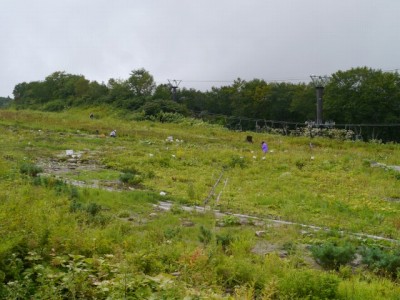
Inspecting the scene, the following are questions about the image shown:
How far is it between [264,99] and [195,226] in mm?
54143

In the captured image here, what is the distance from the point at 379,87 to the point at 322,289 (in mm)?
48309

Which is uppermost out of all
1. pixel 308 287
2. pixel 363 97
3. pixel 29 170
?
pixel 363 97

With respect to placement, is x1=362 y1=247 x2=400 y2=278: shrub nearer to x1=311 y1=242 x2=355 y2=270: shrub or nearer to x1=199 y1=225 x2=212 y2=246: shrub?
x1=311 y1=242 x2=355 y2=270: shrub

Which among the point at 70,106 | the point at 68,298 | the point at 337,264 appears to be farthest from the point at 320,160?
the point at 70,106

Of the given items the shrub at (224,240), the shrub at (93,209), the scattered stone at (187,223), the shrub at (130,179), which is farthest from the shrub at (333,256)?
the shrub at (130,179)

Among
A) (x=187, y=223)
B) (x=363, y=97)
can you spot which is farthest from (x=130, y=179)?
(x=363, y=97)

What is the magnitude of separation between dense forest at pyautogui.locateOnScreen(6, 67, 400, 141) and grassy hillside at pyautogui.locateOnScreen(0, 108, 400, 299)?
1057 inches

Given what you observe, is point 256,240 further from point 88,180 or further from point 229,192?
point 88,180

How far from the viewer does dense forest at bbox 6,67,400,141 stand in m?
47.3

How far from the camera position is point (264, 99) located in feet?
200

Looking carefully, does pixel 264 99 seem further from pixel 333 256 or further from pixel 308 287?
pixel 308 287

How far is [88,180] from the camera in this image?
1261 centimetres

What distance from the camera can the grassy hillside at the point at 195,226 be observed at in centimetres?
470

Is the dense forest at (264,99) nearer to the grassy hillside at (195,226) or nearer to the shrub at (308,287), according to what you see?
the grassy hillside at (195,226)
